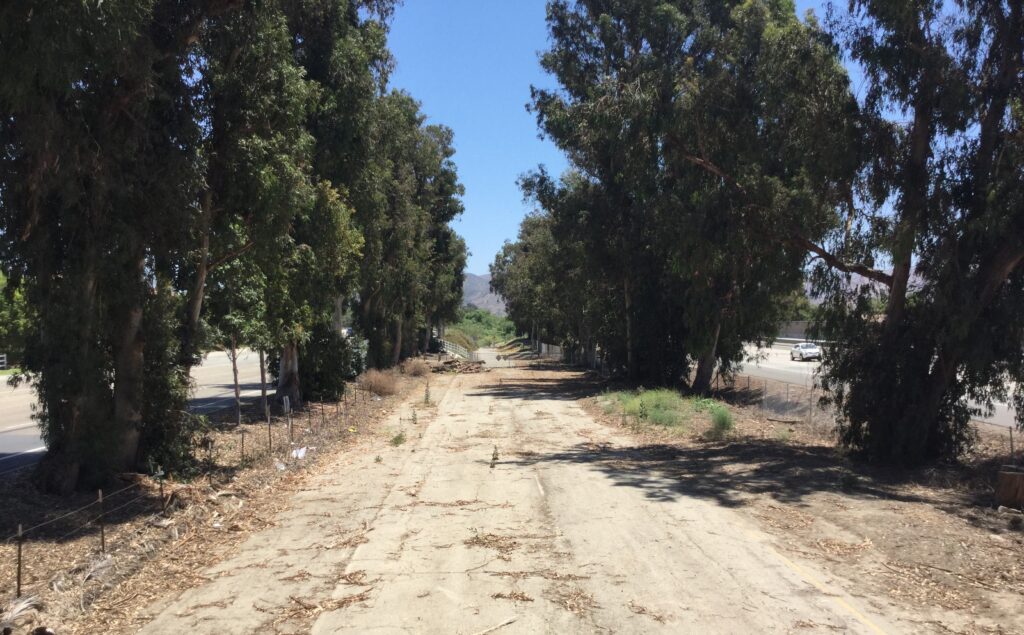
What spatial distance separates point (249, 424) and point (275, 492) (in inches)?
358

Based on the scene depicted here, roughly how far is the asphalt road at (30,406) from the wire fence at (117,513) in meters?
1.47

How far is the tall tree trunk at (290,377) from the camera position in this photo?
25.6m

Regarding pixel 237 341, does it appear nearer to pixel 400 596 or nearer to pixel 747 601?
pixel 400 596

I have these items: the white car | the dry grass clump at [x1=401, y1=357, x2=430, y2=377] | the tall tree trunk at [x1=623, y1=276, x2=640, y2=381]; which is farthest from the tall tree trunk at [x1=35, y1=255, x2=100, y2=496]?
the white car

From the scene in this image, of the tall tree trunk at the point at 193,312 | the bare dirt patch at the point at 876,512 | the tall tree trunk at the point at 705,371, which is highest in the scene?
the tall tree trunk at the point at 193,312

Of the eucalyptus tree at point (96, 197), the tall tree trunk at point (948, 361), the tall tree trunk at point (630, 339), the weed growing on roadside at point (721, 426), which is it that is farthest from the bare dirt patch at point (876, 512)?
the tall tree trunk at point (630, 339)

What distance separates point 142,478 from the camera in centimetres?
1209

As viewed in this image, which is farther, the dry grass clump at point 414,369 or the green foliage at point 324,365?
the dry grass clump at point 414,369

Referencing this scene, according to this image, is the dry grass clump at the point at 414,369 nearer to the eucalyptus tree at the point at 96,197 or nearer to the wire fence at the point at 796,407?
the wire fence at the point at 796,407

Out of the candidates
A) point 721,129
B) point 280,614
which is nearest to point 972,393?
point 721,129

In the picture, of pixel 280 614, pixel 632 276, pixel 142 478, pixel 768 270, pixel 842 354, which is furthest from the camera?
pixel 632 276

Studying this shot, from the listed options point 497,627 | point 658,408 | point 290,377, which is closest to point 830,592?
point 497,627

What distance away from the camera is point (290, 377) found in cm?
2578

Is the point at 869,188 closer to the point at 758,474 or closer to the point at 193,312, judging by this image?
the point at 758,474
